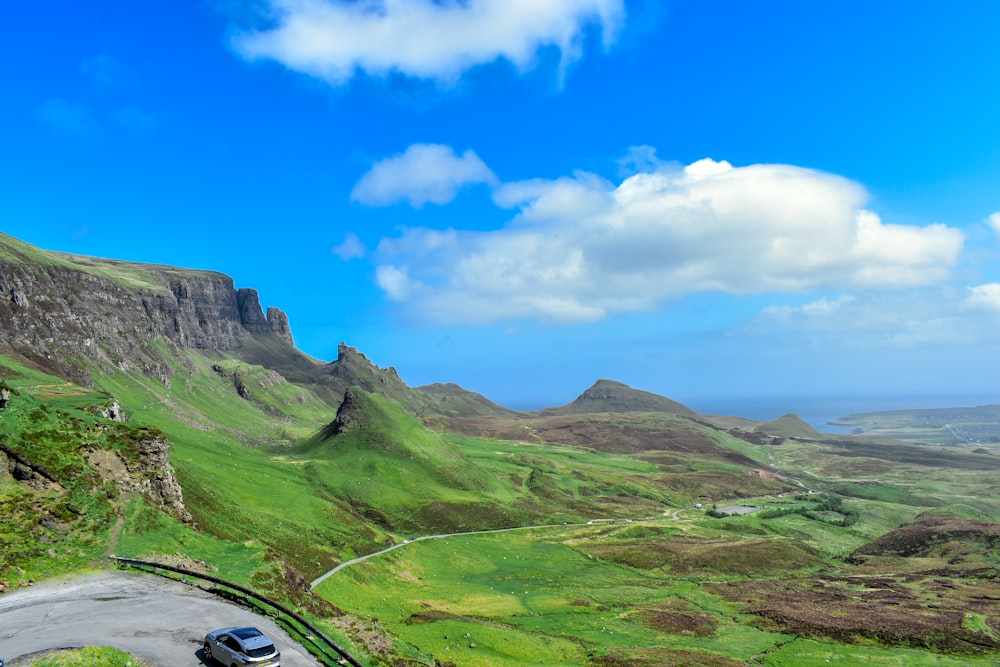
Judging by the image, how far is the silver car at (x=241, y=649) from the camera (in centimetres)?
3316

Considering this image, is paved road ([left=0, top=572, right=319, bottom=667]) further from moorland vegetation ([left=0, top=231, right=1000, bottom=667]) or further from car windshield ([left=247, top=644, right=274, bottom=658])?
moorland vegetation ([left=0, top=231, right=1000, bottom=667])

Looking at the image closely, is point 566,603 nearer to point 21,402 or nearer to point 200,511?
point 200,511

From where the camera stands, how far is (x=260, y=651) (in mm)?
33719

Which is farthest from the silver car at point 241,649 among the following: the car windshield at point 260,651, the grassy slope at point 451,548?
the grassy slope at point 451,548

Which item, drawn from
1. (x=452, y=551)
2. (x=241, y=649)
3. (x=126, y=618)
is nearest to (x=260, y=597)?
(x=126, y=618)

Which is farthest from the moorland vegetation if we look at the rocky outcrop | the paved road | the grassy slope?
the paved road

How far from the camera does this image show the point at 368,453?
188250mm

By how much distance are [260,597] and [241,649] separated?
11.7m

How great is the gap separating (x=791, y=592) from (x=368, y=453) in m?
131

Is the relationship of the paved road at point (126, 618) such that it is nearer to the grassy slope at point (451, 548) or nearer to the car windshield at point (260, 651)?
the car windshield at point (260, 651)

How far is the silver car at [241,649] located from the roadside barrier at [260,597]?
5.02 metres

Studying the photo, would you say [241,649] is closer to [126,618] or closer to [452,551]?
[126,618]

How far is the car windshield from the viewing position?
33188 mm

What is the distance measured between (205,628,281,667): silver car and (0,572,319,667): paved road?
5.54 feet
